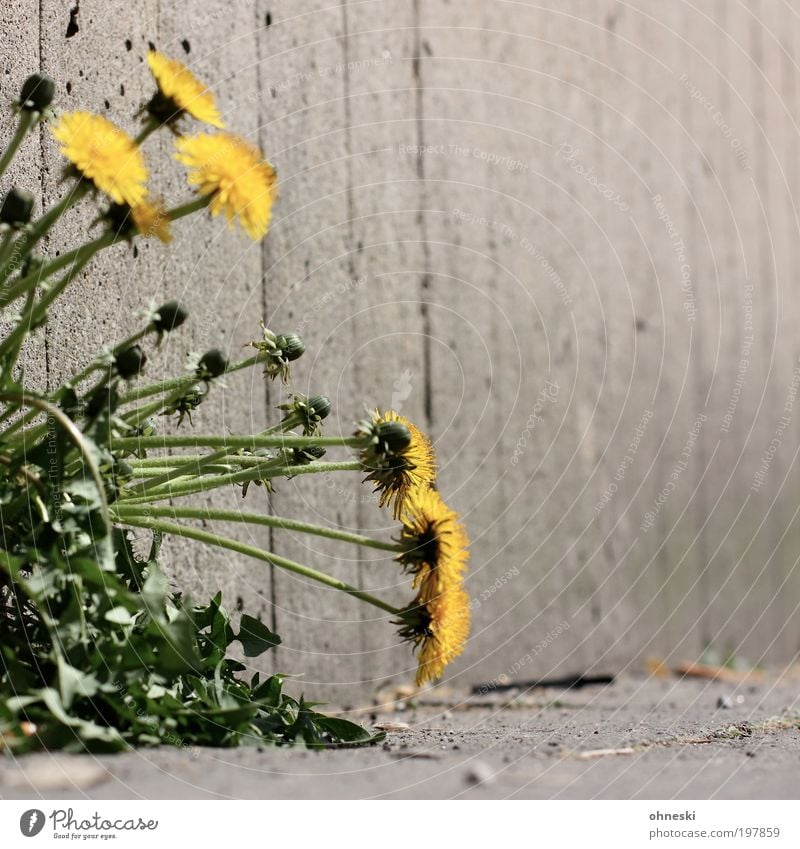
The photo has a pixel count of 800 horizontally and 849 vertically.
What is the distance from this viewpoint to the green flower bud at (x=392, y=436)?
113 cm

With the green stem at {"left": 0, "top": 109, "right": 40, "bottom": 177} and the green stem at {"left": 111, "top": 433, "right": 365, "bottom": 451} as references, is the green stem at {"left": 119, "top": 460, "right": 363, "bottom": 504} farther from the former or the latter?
the green stem at {"left": 0, "top": 109, "right": 40, "bottom": 177}

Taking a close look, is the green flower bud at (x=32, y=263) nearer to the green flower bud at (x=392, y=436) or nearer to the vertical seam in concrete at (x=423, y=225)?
the green flower bud at (x=392, y=436)

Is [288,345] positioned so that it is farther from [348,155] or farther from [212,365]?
[348,155]

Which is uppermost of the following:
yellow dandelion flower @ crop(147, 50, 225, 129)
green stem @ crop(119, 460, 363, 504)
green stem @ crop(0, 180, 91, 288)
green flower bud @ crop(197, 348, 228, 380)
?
yellow dandelion flower @ crop(147, 50, 225, 129)

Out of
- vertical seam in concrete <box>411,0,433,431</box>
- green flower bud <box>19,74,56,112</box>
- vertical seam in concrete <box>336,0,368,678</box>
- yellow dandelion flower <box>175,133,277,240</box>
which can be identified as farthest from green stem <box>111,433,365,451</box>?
vertical seam in concrete <box>411,0,433,431</box>

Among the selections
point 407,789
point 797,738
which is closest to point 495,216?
point 797,738

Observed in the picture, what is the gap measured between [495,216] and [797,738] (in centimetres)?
125

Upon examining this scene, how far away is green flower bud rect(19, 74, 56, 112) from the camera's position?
104cm

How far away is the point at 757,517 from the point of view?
10.3 ft

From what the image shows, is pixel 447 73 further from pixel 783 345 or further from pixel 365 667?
pixel 783 345

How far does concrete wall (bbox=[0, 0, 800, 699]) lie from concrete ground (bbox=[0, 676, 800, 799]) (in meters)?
0.33

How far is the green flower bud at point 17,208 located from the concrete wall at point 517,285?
0.35 m

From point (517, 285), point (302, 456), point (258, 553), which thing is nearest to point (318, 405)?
point (302, 456)

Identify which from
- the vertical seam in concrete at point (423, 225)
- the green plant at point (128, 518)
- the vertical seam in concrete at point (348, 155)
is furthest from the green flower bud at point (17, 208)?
the vertical seam in concrete at point (423, 225)
